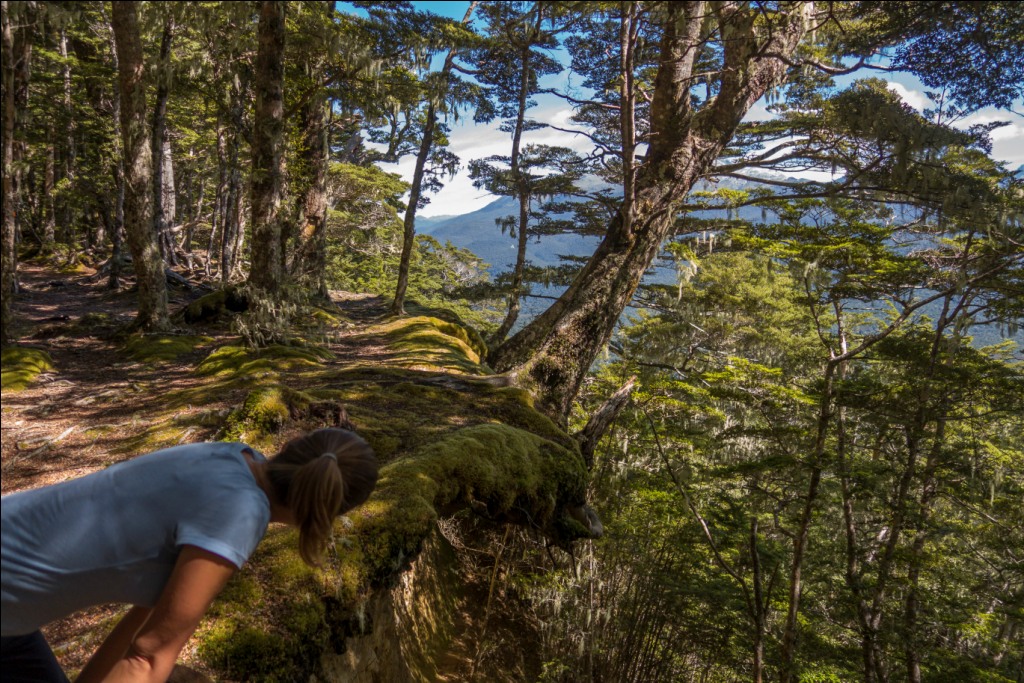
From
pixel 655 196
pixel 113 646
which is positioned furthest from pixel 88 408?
pixel 655 196

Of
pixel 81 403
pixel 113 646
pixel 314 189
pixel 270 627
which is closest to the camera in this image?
pixel 113 646

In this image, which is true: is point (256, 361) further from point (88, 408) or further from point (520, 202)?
point (520, 202)

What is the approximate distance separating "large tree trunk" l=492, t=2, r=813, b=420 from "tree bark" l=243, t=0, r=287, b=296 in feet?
14.5

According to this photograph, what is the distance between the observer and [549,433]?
21.0ft

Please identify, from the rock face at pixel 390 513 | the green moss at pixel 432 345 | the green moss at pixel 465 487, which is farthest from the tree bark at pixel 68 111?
the green moss at pixel 465 487

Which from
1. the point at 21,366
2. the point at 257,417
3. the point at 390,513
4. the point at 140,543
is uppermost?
the point at 140,543

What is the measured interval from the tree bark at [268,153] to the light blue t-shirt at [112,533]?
7.79 m

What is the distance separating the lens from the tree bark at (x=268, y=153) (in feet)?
27.6

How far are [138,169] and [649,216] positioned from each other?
8.37 m

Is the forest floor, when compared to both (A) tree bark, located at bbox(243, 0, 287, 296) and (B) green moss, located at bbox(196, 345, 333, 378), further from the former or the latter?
(A) tree bark, located at bbox(243, 0, 287, 296)

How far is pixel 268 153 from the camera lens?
28.4 feet

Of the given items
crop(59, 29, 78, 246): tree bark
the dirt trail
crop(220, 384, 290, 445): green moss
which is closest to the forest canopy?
the dirt trail

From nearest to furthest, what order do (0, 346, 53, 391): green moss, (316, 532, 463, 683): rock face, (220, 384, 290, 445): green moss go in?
(316, 532, 463, 683): rock face < (220, 384, 290, 445): green moss < (0, 346, 53, 391): green moss

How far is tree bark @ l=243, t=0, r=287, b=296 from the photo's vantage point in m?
8.41
